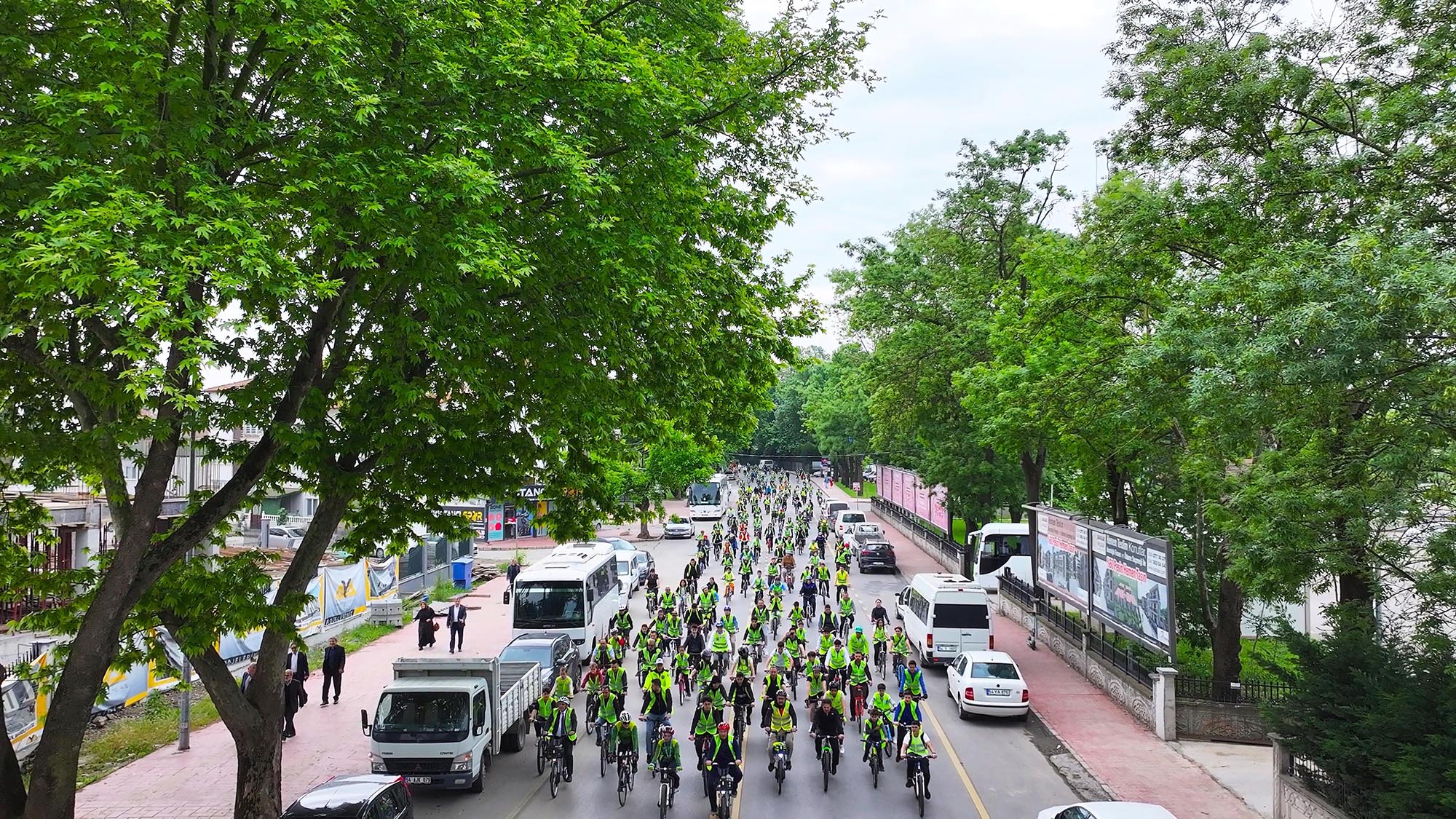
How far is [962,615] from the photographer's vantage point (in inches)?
822

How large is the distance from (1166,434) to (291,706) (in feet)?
58.9

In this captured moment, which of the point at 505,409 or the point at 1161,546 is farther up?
the point at 505,409

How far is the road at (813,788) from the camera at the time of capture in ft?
41.0

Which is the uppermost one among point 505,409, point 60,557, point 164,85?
point 164,85

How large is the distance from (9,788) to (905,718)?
420 inches

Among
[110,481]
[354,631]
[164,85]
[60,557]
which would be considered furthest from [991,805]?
[60,557]

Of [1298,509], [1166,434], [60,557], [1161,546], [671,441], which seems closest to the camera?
[1298,509]

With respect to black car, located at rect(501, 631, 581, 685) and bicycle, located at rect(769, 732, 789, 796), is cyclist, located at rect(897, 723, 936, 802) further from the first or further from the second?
black car, located at rect(501, 631, 581, 685)

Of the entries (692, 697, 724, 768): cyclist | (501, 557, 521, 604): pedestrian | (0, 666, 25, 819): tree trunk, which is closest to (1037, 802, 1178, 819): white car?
(692, 697, 724, 768): cyclist

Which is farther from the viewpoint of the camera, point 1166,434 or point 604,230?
point 1166,434

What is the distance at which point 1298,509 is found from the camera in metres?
10.2

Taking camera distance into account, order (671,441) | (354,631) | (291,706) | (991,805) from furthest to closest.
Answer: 1. (354,631)
2. (291,706)
3. (671,441)
4. (991,805)

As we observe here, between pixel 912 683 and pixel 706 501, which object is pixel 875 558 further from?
pixel 706 501

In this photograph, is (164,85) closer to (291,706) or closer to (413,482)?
(413,482)
